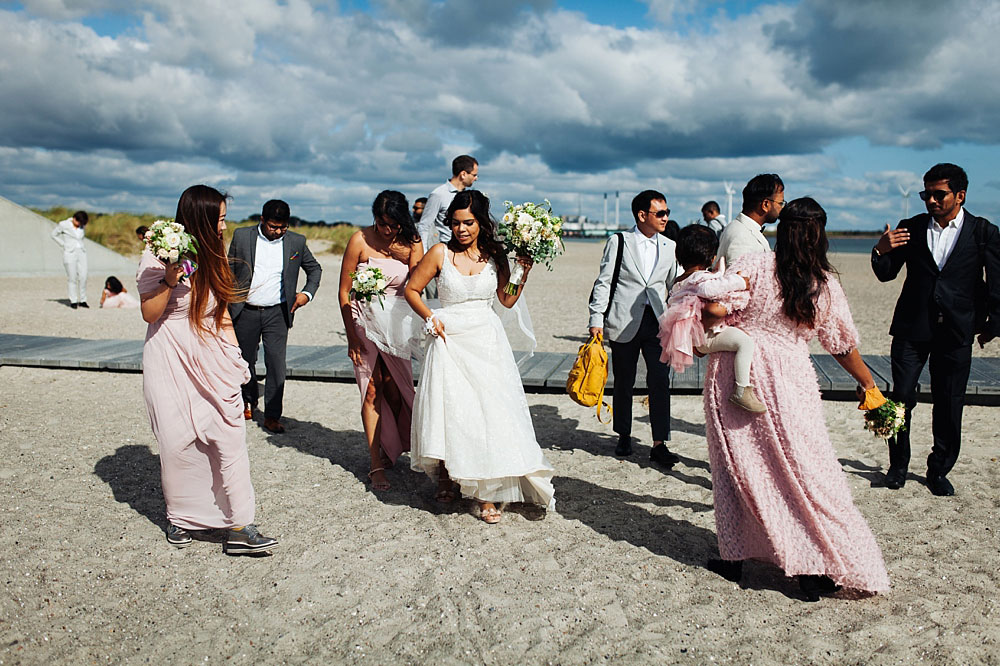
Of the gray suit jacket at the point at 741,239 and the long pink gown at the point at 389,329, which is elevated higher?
the gray suit jacket at the point at 741,239

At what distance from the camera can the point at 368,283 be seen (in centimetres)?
532

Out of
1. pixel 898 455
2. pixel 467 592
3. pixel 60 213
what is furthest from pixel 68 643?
pixel 60 213

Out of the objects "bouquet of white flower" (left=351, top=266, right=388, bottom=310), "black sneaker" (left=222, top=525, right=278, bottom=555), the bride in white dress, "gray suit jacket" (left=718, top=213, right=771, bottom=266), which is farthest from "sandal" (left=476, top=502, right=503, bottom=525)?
"gray suit jacket" (left=718, top=213, right=771, bottom=266)

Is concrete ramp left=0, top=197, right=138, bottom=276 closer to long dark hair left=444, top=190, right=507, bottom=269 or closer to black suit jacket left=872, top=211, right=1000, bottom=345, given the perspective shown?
long dark hair left=444, top=190, right=507, bottom=269

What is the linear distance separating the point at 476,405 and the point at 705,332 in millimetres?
1583

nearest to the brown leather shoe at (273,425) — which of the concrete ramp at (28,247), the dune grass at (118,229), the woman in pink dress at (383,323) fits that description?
the woman in pink dress at (383,323)

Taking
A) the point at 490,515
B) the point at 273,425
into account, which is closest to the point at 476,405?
the point at 490,515

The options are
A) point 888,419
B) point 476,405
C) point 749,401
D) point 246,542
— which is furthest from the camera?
point 476,405

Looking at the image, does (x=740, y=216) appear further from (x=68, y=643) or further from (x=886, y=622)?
(x=68, y=643)

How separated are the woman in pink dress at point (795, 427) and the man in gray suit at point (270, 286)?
4358 millimetres

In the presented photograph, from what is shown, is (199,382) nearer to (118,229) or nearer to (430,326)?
(430,326)

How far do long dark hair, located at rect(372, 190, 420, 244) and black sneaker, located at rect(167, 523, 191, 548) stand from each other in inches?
97.3

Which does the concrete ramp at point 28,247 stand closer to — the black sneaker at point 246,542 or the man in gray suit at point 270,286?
the man in gray suit at point 270,286

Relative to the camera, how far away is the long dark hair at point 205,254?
4.27m
